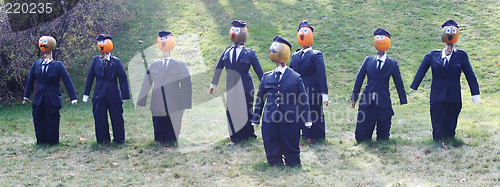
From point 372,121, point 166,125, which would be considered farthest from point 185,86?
point 372,121

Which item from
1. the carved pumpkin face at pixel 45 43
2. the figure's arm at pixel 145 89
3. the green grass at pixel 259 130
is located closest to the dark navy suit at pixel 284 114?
the green grass at pixel 259 130

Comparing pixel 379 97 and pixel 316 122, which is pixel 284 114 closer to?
pixel 316 122

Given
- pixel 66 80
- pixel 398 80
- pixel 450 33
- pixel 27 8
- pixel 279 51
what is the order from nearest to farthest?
pixel 279 51 < pixel 450 33 < pixel 398 80 < pixel 66 80 < pixel 27 8

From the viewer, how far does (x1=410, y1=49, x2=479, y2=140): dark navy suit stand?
25.8 ft

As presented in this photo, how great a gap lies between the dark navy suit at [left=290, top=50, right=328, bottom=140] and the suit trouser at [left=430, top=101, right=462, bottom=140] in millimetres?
2192

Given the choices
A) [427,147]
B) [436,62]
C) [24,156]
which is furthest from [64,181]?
[436,62]

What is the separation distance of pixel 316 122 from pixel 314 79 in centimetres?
93

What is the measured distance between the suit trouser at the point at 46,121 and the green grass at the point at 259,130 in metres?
0.32

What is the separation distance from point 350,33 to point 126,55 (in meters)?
9.90

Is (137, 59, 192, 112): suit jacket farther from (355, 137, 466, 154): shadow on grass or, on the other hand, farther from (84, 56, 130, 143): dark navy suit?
(355, 137, 466, 154): shadow on grass

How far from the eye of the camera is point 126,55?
17.8m

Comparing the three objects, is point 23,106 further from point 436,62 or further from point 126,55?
point 436,62

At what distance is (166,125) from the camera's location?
8.82 metres

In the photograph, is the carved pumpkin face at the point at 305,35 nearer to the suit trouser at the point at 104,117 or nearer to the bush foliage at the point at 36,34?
the suit trouser at the point at 104,117
